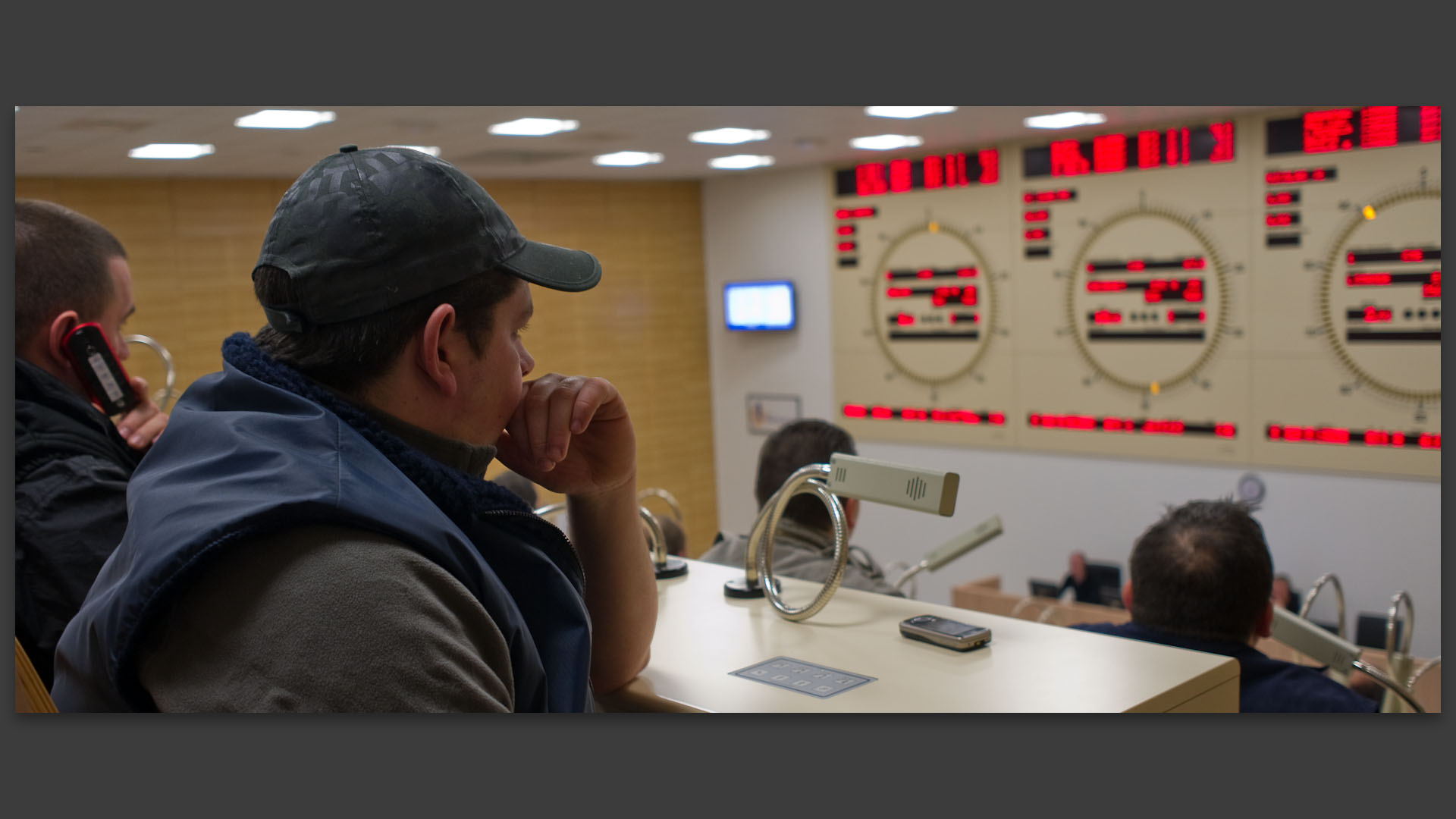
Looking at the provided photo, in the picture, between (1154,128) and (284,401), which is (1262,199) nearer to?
(1154,128)

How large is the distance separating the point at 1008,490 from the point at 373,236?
4705 millimetres

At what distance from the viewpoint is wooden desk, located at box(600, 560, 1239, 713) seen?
103 cm

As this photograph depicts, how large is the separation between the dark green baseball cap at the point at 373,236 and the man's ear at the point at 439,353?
0.07 ft

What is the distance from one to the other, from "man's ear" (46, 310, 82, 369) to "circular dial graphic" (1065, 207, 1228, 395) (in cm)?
408

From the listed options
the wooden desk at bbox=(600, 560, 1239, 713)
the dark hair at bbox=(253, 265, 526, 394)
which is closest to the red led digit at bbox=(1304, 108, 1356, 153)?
the wooden desk at bbox=(600, 560, 1239, 713)

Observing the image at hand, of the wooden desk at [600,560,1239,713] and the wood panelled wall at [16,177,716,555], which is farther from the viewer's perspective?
the wood panelled wall at [16,177,716,555]

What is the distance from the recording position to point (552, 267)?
93cm

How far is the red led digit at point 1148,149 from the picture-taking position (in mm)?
4637

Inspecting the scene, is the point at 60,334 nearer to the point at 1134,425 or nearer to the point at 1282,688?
the point at 1282,688

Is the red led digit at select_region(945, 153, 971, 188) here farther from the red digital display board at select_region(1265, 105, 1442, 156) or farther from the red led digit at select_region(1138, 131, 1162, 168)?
the red digital display board at select_region(1265, 105, 1442, 156)

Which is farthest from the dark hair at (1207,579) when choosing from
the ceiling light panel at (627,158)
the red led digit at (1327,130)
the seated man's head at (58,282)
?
the ceiling light panel at (627,158)

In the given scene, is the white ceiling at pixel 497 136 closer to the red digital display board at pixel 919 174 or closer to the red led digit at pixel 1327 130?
the red digital display board at pixel 919 174

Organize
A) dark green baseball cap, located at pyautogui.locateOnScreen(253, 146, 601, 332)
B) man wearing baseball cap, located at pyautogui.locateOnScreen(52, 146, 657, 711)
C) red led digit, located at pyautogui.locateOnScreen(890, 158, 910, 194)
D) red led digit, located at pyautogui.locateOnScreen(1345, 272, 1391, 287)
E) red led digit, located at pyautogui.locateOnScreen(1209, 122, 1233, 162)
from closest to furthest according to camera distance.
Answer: man wearing baseball cap, located at pyautogui.locateOnScreen(52, 146, 657, 711) → dark green baseball cap, located at pyautogui.locateOnScreen(253, 146, 601, 332) → red led digit, located at pyautogui.locateOnScreen(1345, 272, 1391, 287) → red led digit, located at pyautogui.locateOnScreen(1209, 122, 1233, 162) → red led digit, located at pyautogui.locateOnScreen(890, 158, 910, 194)

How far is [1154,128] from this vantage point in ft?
15.2
